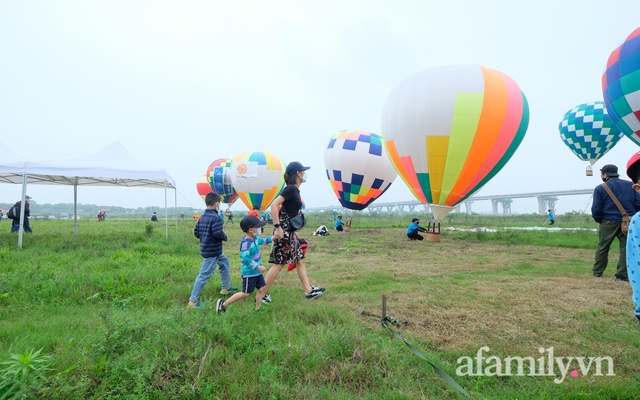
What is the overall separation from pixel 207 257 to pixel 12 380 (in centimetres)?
260

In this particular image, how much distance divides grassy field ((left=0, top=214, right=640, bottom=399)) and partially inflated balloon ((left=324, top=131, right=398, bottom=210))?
10.4 metres

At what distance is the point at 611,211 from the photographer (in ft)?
19.2

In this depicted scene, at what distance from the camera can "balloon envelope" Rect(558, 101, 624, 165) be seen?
759 inches

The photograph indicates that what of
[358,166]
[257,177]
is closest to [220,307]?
[358,166]

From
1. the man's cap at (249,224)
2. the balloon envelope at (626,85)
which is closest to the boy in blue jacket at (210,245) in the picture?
the man's cap at (249,224)

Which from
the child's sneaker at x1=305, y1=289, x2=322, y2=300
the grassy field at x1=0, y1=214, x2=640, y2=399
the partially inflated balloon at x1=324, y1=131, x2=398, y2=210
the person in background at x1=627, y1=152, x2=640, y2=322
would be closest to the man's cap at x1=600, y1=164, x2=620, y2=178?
the grassy field at x1=0, y1=214, x2=640, y2=399

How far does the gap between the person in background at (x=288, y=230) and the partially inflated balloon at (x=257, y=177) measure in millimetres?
15408

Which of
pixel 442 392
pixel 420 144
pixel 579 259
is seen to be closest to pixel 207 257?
pixel 442 392

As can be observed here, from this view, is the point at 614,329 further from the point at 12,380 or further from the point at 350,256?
the point at 350,256

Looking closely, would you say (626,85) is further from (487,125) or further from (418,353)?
(418,353)

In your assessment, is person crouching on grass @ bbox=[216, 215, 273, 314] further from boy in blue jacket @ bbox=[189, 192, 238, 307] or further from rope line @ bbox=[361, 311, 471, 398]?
rope line @ bbox=[361, 311, 471, 398]

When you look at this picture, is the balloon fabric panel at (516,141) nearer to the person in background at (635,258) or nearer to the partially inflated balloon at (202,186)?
the person in background at (635,258)

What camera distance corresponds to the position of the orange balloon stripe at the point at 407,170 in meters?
10.7

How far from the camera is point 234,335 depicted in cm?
304
